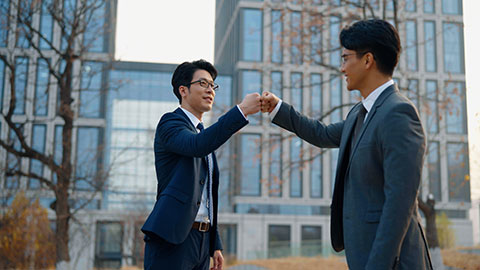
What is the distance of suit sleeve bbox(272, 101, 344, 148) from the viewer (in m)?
3.14

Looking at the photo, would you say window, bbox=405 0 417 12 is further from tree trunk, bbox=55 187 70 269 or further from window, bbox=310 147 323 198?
window, bbox=310 147 323 198

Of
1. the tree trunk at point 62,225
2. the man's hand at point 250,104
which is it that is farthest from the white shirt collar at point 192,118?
the tree trunk at point 62,225

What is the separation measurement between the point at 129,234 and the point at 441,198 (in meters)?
27.4

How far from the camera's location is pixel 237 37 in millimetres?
44969

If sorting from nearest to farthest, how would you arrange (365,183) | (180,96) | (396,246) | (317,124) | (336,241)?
(396,246) → (365,183) → (336,241) → (317,124) → (180,96)

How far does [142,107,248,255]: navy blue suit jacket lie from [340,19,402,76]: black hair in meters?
0.79

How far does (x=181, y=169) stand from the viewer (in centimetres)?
316

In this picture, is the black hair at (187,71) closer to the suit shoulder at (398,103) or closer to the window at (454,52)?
the suit shoulder at (398,103)

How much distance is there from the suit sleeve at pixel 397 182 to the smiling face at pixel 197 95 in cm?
149

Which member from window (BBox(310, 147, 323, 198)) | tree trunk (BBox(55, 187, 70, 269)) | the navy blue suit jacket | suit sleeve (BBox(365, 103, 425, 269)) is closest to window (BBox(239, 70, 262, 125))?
window (BBox(310, 147, 323, 198))

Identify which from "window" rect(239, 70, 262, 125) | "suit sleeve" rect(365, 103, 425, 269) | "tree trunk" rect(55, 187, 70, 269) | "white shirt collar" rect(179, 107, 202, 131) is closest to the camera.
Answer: "suit sleeve" rect(365, 103, 425, 269)

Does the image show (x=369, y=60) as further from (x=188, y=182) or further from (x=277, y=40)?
(x=277, y=40)

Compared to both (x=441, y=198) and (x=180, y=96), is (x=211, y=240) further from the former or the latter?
(x=441, y=198)

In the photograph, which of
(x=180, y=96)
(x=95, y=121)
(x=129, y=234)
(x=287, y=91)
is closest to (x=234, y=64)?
(x=287, y=91)
